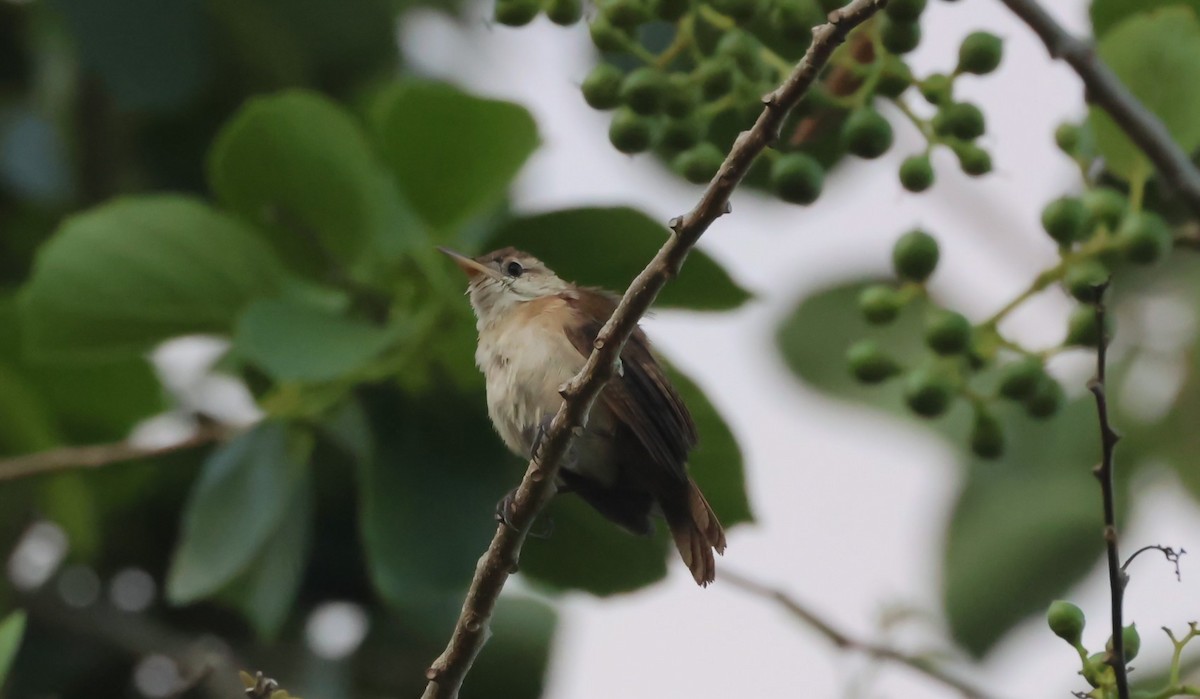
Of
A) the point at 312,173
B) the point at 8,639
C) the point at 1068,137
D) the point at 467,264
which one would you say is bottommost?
the point at 8,639

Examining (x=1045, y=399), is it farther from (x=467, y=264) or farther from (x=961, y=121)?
(x=467, y=264)

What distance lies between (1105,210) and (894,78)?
49cm

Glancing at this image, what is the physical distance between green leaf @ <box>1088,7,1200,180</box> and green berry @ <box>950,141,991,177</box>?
0.28 m

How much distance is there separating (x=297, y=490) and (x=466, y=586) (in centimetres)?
61

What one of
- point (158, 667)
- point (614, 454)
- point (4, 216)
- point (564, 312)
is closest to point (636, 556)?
point (614, 454)

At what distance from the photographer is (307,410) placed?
3561 mm

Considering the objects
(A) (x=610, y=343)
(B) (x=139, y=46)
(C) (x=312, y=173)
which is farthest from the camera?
(B) (x=139, y=46)

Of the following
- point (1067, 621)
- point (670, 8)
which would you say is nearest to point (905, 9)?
point (670, 8)

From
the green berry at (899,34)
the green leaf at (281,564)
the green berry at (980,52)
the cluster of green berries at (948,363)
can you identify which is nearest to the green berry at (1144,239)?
the cluster of green berries at (948,363)

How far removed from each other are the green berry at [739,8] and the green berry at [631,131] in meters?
0.26

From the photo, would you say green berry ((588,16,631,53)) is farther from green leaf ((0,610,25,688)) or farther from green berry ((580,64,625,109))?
green leaf ((0,610,25,688))

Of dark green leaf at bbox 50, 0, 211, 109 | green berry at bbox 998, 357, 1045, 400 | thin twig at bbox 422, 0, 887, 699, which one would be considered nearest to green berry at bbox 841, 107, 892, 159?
green berry at bbox 998, 357, 1045, 400

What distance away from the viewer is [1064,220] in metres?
3.04

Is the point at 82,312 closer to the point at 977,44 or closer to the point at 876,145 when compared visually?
the point at 876,145
